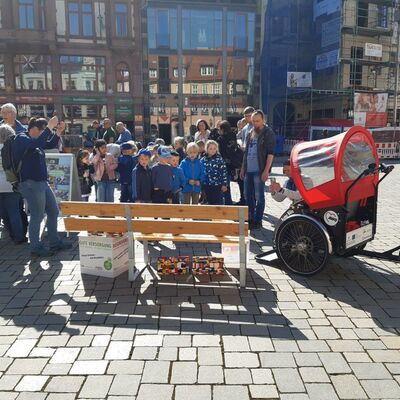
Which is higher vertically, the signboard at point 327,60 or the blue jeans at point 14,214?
the signboard at point 327,60

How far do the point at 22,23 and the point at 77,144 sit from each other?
10917 mm

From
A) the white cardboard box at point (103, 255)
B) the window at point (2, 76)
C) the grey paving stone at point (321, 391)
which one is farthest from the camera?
the window at point (2, 76)

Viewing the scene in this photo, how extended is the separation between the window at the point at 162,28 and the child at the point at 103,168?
24414 mm

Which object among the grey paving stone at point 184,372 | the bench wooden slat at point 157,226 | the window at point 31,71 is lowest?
the grey paving stone at point 184,372

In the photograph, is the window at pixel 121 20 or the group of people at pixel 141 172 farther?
the window at pixel 121 20

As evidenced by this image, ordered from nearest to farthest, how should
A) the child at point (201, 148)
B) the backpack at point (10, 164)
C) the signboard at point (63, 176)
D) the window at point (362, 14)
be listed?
the backpack at point (10, 164), the signboard at point (63, 176), the child at point (201, 148), the window at point (362, 14)

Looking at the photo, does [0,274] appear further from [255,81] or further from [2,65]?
[255,81]

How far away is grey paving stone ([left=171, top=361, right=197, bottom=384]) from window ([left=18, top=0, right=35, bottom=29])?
28.4m

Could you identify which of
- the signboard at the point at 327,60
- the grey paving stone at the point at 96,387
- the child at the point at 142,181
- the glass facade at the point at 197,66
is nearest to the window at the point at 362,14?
the signboard at the point at 327,60

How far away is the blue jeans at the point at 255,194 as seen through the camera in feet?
22.3

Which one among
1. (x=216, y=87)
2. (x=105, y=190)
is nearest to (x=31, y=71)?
(x=216, y=87)

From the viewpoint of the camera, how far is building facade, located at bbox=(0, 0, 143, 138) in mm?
26703

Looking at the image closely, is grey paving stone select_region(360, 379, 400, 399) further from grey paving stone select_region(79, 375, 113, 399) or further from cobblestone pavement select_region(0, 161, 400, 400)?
grey paving stone select_region(79, 375, 113, 399)

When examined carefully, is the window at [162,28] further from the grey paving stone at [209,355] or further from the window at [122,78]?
the grey paving stone at [209,355]
